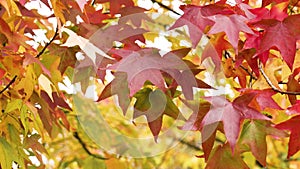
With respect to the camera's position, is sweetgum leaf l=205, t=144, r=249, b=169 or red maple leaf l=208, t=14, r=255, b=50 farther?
sweetgum leaf l=205, t=144, r=249, b=169

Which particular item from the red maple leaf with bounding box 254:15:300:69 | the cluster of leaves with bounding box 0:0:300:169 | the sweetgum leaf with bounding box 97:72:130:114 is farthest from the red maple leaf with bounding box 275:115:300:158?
the sweetgum leaf with bounding box 97:72:130:114

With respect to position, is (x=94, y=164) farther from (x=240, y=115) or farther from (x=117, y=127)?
(x=240, y=115)

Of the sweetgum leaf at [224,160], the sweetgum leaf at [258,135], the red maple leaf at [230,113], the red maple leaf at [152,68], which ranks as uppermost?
the red maple leaf at [152,68]

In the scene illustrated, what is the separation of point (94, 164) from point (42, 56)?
828 mm

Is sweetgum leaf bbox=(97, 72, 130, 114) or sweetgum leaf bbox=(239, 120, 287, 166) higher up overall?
sweetgum leaf bbox=(97, 72, 130, 114)

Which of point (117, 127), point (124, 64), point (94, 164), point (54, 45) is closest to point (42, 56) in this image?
point (54, 45)

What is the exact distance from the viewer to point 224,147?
89 cm

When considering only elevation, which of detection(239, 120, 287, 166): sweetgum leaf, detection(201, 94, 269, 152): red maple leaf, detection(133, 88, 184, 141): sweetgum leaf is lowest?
detection(239, 120, 287, 166): sweetgum leaf

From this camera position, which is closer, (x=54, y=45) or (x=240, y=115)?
(x=240, y=115)

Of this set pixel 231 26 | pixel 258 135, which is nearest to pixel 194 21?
pixel 231 26

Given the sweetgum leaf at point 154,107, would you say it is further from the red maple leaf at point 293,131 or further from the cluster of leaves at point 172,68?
the red maple leaf at point 293,131

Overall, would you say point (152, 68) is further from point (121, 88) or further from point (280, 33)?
point (280, 33)

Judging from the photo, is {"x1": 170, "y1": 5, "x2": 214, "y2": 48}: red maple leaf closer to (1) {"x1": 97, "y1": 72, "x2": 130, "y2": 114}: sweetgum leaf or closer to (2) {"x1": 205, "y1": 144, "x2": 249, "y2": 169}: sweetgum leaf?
(1) {"x1": 97, "y1": 72, "x2": 130, "y2": 114}: sweetgum leaf

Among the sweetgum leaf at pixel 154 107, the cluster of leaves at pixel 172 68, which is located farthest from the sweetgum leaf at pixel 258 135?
the sweetgum leaf at pixel 154 107
